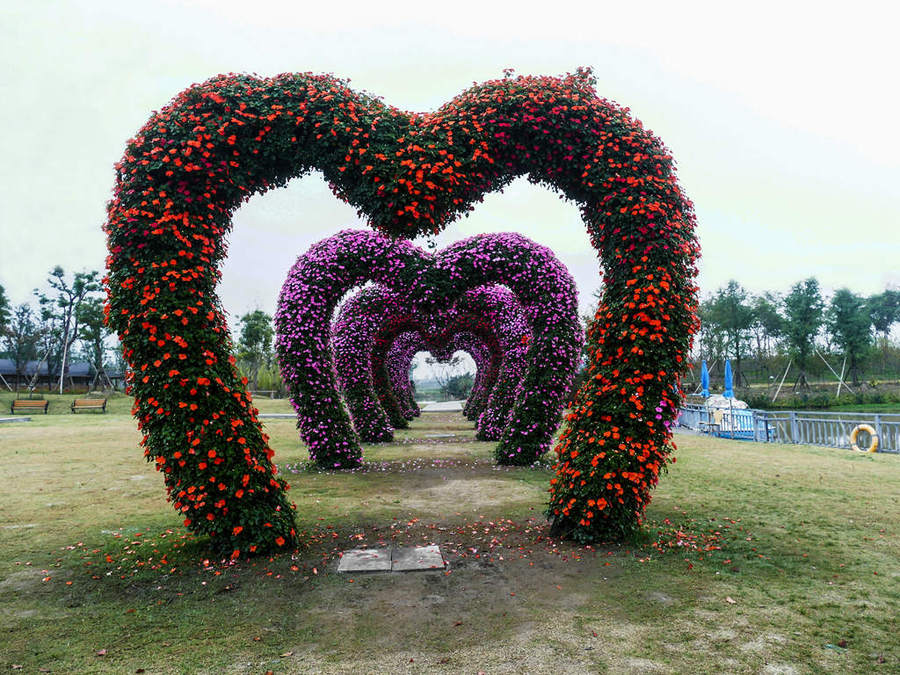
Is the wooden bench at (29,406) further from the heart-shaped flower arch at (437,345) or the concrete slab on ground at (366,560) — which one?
the concrete slab on ground at (366,560)

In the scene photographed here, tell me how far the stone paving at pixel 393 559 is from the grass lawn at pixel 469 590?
0.14 m

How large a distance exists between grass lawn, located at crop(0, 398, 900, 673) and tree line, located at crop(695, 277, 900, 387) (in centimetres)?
3781

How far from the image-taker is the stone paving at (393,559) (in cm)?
473

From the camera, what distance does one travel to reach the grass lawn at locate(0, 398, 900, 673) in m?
3.23

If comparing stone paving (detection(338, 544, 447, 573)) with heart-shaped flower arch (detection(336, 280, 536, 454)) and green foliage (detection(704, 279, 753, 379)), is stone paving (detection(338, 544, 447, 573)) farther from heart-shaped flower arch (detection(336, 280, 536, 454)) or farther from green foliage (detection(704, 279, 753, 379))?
green foliage (detection(704, 279, 753, 379))

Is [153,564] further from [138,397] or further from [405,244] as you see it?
[405,244]

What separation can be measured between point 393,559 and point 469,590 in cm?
99

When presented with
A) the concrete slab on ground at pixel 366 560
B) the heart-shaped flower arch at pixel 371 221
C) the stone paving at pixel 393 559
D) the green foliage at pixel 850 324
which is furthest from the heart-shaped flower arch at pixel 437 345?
the green foliage at pixel 850 324

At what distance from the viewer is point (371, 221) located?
5434 millimetres

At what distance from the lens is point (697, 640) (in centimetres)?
336

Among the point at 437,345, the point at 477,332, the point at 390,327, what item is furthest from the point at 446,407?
the point at 390,327

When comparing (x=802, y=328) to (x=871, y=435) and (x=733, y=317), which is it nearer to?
(x=733, y=317)

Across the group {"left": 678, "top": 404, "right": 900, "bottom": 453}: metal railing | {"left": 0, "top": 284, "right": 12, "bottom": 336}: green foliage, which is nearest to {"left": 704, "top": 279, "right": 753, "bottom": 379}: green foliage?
{"left": 678, "top": 404, "right": 900, "bottom": 453}: metal railing

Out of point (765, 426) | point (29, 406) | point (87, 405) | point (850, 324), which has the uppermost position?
point (850, 324)
